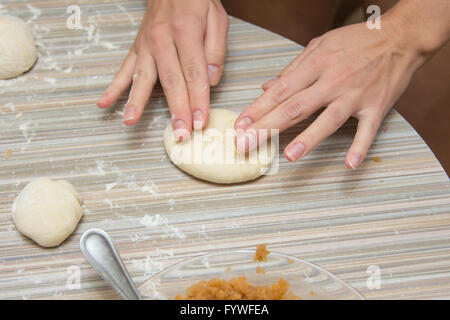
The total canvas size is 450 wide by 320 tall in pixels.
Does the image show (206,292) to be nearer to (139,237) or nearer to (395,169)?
(139,237)

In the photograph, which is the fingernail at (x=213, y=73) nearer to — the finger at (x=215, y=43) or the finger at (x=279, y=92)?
the finger at (x=215, y=43)

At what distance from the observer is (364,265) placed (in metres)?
0.77

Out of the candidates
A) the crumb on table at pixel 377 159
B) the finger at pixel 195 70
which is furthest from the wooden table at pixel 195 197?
the finger at pixel 195 70

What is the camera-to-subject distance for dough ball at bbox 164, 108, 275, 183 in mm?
834

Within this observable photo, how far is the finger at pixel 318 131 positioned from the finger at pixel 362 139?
1.5 inches

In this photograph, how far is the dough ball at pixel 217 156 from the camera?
2.74ft

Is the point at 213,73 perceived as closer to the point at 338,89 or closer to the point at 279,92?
the point at 279,92

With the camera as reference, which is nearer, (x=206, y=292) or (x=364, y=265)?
(x=206, y=292)

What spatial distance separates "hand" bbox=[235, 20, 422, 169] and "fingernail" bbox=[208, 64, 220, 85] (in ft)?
0.38

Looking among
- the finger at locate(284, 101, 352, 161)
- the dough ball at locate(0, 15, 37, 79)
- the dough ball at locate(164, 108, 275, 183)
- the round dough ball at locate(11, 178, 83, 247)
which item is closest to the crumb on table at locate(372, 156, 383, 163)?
the finger at locate(284, 101, 352, 161)
